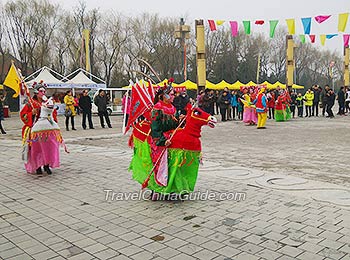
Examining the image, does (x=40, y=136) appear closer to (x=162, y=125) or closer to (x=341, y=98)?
(x=162, y=125)

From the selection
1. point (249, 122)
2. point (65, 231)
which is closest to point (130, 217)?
point (65, 231)

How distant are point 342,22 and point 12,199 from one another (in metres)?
16.9

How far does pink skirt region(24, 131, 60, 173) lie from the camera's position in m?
7.15

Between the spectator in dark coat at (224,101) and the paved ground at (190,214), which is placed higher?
the spectator in dark coat at (224,101)

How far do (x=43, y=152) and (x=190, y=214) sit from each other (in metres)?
3.60

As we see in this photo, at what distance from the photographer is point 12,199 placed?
5.72 metres

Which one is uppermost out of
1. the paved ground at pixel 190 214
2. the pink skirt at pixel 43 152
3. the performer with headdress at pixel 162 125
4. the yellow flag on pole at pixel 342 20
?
the yellow flag on pole at pixel 342 20

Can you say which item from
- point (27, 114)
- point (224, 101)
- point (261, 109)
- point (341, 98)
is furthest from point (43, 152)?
point (341, 98)

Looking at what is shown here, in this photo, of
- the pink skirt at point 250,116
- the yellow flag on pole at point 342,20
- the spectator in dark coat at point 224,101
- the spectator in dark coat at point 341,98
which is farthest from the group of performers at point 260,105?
the yellow flag on pole at point 342,20

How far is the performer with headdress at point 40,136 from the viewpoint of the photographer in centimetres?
712

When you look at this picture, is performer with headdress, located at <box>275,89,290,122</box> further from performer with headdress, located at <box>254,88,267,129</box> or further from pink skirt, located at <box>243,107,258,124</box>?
performer with headdress, located at <box>254,88,267,129</box>

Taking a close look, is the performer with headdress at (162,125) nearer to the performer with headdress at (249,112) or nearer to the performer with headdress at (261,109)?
the performer with headdress at (261,109)

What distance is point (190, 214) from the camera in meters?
4.77

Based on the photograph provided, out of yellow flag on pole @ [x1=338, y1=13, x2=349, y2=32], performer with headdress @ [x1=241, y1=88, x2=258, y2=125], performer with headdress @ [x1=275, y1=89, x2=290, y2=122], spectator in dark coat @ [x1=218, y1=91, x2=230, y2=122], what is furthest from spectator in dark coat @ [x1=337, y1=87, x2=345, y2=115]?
performer with headdress @ [x1=241, y1=88, x2=258, y2=125]
